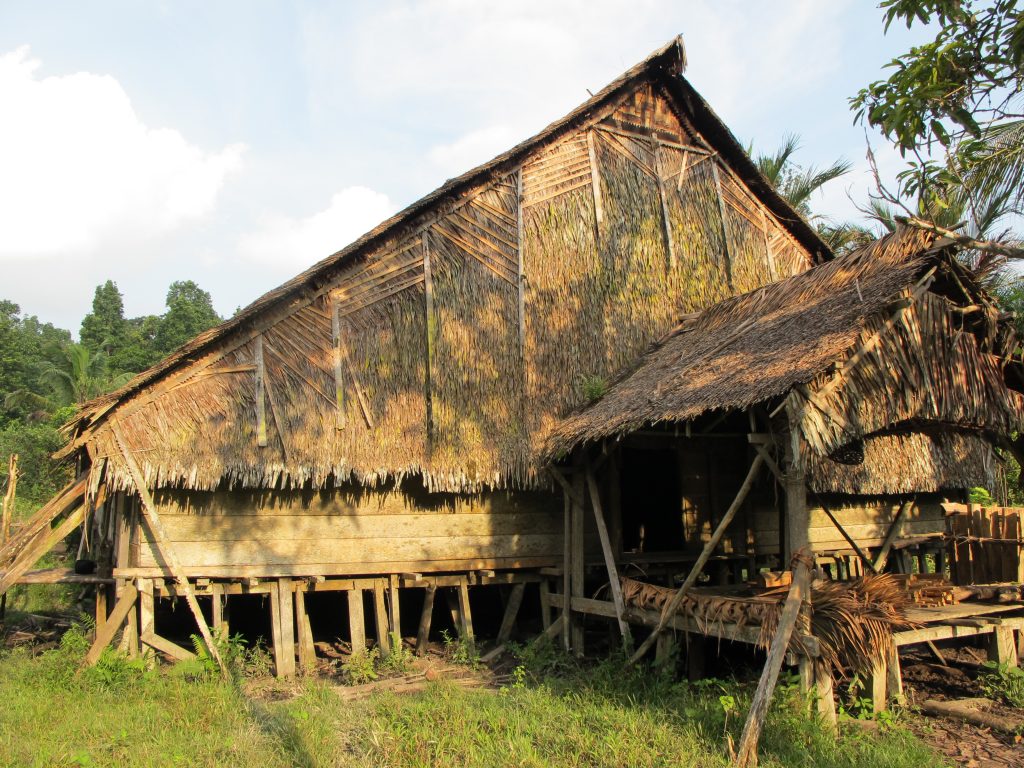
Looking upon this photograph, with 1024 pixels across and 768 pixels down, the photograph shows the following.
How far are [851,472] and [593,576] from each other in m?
3.89

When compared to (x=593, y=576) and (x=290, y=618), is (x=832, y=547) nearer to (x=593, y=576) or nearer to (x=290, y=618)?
(x=593, y=576)

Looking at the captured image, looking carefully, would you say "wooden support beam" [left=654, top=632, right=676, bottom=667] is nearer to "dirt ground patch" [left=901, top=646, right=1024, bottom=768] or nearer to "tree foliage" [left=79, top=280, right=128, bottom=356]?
"dirt ground patch" [left=901, top=646, right=1024, bottom=768]

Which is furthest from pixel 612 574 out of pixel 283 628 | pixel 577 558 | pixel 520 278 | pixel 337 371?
pixel 520 278

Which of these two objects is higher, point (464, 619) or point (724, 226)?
point (724, 226)

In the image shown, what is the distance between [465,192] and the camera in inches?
414

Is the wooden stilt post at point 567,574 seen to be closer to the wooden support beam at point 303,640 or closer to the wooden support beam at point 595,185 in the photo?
the wooden support beam at point 303,640

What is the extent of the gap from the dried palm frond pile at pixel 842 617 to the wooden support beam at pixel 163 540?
16.0 ft

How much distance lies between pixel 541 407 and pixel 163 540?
4.50 m

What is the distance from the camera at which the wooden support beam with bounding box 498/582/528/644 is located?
10.1 m

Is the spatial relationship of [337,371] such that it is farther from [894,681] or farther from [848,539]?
Answer: [894,681]

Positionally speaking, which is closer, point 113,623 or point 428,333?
point 113,623

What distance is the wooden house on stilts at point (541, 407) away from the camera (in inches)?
287

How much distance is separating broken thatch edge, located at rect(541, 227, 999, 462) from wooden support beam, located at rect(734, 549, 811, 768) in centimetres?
137

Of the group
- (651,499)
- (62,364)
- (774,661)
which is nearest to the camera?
(774,661)
